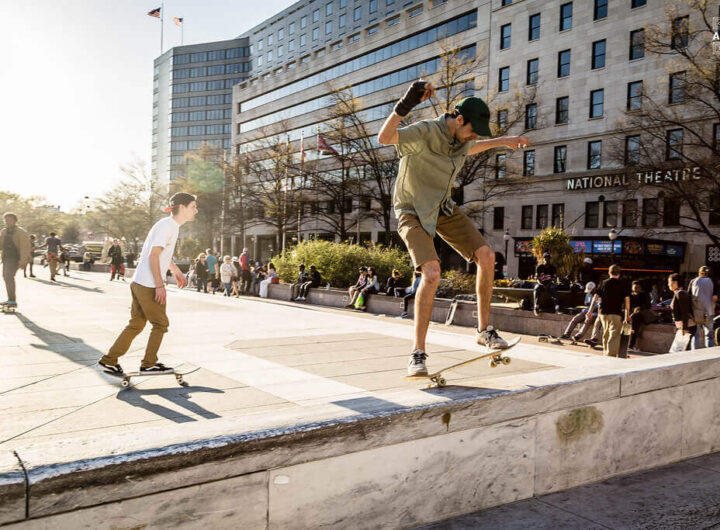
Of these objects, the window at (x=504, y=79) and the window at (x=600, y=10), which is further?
the window at (x=504, y=79)

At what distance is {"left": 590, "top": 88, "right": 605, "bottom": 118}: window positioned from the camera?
121 ft

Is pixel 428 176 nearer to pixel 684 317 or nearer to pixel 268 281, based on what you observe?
pixel 684 317

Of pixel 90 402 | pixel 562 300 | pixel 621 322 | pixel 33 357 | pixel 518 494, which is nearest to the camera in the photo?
pixel 518 494

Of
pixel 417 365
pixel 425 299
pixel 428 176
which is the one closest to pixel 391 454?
pixel 417 365

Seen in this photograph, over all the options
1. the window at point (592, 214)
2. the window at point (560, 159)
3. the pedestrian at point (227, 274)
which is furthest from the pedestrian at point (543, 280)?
the window at point (560, 159)

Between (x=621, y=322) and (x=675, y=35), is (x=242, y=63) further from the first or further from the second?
(x=621, y=322)

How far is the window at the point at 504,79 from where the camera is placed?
41656mm

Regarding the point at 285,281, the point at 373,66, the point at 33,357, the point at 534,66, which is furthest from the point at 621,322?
the point at 373,66

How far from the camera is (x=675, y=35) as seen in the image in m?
22.5

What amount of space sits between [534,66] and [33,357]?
40.3 meters

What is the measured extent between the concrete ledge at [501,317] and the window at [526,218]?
24.4 m

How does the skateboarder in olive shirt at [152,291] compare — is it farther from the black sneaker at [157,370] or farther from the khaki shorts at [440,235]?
the khaki shorts at [440,235]

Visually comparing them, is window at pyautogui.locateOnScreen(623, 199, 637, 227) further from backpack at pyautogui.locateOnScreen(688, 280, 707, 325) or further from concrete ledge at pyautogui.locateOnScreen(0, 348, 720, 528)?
concrete ledge at pyautogui.locateOnScreen(0, 348, 720, 528)

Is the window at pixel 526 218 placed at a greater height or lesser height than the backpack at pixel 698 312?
greater
